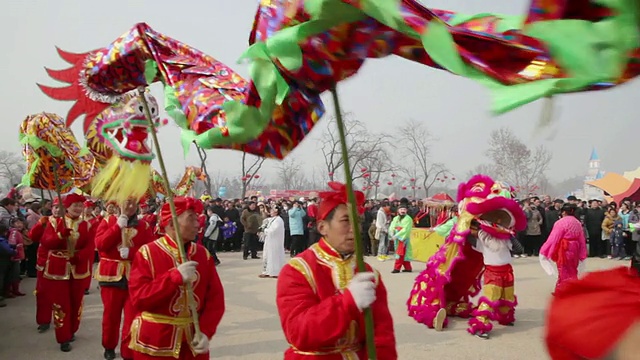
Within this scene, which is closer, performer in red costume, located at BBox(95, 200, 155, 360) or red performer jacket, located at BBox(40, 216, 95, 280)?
performer in red costume, located at BBox(95, 200, 155, 360)

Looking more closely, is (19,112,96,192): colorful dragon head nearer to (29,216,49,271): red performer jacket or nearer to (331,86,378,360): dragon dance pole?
(29,216,49,271): red performer jacket

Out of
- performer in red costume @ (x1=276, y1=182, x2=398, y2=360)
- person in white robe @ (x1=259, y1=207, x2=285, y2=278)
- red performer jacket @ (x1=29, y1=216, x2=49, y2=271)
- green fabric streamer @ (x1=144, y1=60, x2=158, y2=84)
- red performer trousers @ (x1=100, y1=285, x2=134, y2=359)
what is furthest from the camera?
person in white robe @ (x1=259, y1=207, x2=285, y2=278)

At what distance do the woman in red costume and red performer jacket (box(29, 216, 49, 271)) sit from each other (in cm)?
702

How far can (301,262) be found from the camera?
8.91 ft

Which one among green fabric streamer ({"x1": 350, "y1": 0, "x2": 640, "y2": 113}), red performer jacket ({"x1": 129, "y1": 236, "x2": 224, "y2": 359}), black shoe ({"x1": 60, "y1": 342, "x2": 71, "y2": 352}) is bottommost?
black shoe ({"x1": 60, "y1": 342, "x2": 71, "y2": 352})

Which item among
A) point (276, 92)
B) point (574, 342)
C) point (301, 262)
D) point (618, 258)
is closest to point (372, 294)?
point (301, 262)

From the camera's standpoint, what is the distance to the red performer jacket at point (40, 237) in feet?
21.1

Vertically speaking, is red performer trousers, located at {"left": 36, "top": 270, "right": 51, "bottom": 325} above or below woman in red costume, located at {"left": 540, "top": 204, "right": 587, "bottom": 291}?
below

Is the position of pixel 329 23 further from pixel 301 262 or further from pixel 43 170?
pixel 43 170

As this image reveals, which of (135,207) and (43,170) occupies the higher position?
(43,170)

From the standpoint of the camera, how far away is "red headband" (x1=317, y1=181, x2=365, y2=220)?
9.19ft

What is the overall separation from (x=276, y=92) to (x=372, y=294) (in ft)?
3.32

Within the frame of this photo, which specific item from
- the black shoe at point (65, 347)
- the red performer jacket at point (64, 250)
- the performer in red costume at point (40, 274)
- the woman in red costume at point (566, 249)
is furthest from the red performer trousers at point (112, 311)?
the woman in red costume at point (566, 249)

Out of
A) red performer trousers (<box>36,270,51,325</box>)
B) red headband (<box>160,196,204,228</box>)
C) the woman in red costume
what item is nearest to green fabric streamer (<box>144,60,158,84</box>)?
red headband (<box>160,196,204,228</box>)
